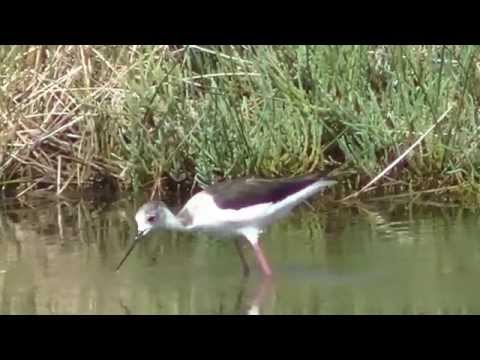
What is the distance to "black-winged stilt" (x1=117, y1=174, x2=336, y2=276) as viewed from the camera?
24.9 feet

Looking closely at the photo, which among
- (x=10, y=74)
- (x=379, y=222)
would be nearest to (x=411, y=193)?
(x=379, y=222)

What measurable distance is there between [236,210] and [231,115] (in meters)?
1.78

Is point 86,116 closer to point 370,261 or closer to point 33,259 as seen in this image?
point 33,259

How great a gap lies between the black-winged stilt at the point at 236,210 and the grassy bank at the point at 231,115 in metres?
1.33

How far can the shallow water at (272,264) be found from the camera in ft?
22.2

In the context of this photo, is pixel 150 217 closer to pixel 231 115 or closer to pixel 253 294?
pixel 253 294

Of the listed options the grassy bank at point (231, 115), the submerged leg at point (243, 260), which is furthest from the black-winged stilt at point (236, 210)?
the grassy bank at point (231, 115)

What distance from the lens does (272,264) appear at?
764 centimetres

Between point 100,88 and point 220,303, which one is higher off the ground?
point 100,88

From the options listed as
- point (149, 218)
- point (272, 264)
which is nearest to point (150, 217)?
point (149, 218)

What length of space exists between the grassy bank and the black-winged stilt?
1330 millimetres

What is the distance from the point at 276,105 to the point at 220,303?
2683 millimetres

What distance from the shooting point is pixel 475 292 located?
6711mm

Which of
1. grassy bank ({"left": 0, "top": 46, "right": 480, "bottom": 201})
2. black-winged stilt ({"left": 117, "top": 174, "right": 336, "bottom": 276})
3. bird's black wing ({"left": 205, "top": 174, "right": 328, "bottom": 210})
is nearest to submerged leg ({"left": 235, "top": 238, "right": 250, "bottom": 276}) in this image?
black-winged stilt ({"left": 117, "top": 174, "right": 336, "bottom": 276})
